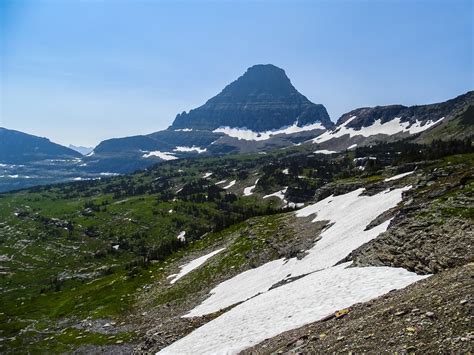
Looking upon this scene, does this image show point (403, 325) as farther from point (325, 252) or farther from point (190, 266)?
point (190, 266)

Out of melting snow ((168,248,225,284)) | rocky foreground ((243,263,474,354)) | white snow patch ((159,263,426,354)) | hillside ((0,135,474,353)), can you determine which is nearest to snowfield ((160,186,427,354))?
white snow patch ((159,263,426,354))

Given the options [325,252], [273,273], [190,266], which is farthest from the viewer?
[190,266]

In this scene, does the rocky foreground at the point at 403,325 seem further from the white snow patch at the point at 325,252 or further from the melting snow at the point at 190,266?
the melting snow at the point at 190,266

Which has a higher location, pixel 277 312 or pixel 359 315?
pixel 359 315

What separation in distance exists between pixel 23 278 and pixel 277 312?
190 metres

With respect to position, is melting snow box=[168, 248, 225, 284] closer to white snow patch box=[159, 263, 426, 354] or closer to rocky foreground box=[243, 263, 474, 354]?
white snow patch box=[159, 263, 426, 354]

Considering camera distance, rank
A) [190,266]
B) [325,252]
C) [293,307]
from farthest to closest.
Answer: [190,266]
[325,252]
[293,307]

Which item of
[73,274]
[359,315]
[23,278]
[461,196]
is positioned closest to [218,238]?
[461,196]

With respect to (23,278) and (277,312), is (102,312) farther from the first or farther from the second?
(23,278)

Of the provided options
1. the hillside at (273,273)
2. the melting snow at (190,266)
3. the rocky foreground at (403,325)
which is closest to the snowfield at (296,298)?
the hillside at (273,273)

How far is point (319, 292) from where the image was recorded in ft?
95.8

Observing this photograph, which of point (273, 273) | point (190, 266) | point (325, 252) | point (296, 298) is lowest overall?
point (190, 266)

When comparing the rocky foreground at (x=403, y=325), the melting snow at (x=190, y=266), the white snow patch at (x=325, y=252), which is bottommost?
the melting snow at (x=190, y=266)

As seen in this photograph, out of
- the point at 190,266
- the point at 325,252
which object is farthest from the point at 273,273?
the point at 190,266
